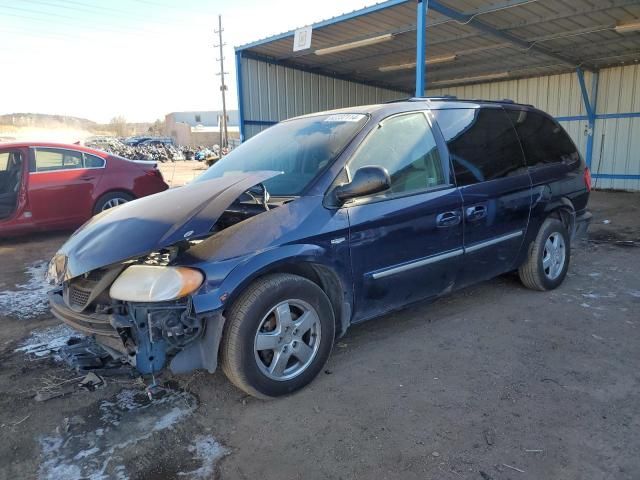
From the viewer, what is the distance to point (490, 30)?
9.87 meters

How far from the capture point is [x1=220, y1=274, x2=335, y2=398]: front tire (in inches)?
103

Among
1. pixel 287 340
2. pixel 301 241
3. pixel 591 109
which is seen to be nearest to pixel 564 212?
pixel 301 241

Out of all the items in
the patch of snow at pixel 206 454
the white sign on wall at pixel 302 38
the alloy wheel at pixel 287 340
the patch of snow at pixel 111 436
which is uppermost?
the white sign on wall at pixel 302 38

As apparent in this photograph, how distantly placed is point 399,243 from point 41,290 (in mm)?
3939

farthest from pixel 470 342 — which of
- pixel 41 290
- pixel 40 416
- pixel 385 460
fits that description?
pixel 41 290

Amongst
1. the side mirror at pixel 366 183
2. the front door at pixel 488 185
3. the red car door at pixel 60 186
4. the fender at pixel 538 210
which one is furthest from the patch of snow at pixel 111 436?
the red car door at pixel 60 186

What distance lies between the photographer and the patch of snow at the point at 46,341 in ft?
11.7

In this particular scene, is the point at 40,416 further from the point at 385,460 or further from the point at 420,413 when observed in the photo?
the point at 420,413

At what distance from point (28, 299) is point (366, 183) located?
3.79 metres

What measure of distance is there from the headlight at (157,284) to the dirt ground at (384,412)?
0.74m

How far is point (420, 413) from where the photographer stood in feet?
8.87

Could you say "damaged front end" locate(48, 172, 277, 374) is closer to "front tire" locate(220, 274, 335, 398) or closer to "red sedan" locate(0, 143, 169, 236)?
"front tire" locate(220, 274, 335, 398)

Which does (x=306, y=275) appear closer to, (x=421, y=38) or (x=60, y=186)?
(x=60, y=186)

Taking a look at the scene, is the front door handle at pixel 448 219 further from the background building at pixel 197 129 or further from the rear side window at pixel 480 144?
the background building at pixel 197 129
